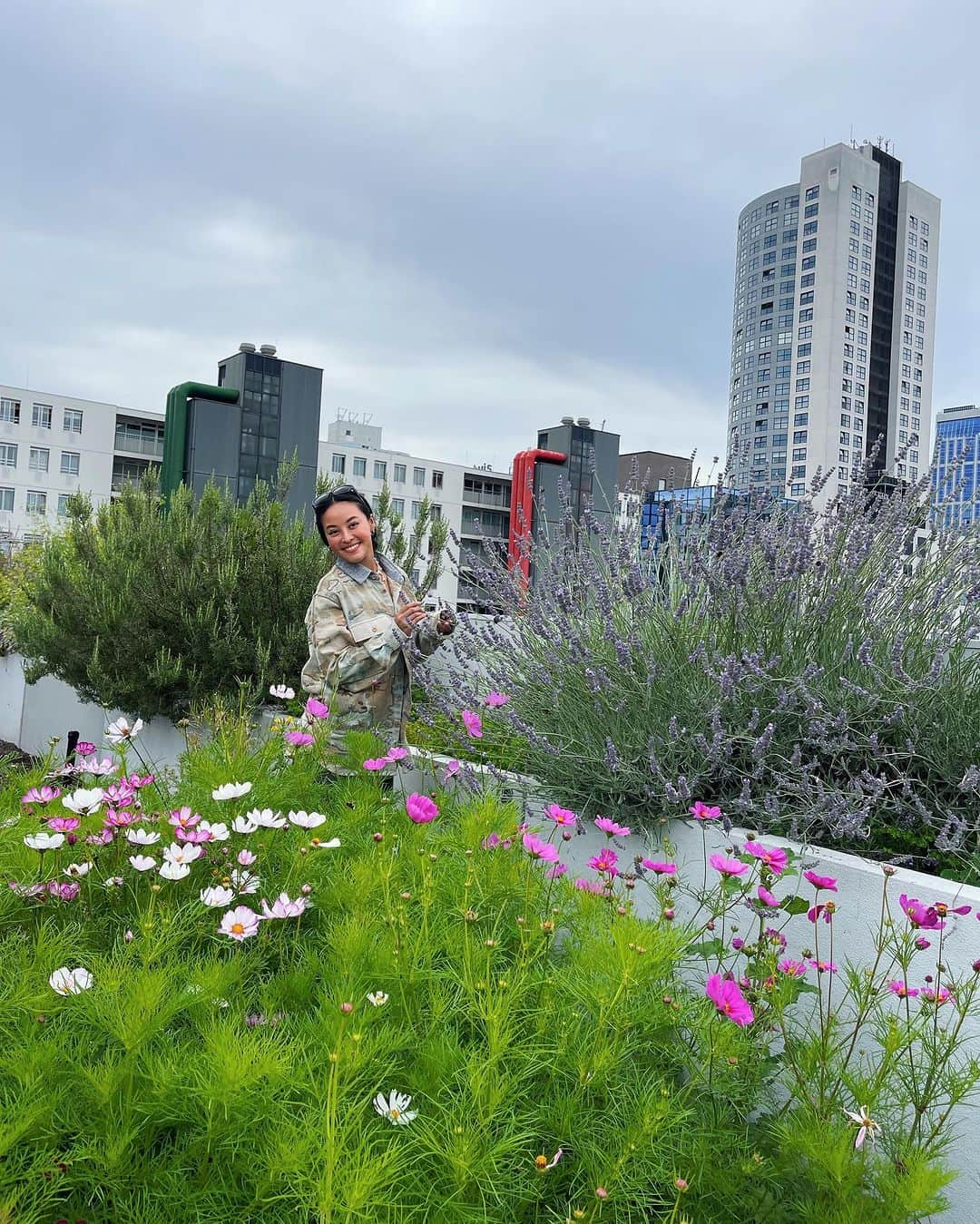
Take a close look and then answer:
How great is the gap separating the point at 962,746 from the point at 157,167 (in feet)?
31.4

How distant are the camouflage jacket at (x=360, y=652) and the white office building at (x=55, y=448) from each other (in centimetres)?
5281

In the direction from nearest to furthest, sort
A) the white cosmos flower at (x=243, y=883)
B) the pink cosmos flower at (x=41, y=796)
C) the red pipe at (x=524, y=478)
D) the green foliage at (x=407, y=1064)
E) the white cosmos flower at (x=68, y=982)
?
the green foliage at (x=407, y=1064) → the white cosmos flower at (x=68, y=982) → the white cosmos flower at (x=243, y=883) → the pink cosmos flower at (x=41, y=796) → the red pipe at (x=524, y=478)

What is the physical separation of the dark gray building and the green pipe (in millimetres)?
10

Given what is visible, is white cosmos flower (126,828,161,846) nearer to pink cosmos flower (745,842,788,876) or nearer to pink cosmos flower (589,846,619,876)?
pink cosmos flower (589,846,619,876)

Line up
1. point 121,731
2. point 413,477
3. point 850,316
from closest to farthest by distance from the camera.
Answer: point 121,731, point 413,477, point 850,316

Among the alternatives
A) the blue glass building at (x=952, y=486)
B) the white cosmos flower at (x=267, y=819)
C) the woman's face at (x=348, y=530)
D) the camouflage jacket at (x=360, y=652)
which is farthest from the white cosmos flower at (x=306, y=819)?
the blue glass building at (x=952, y=486)

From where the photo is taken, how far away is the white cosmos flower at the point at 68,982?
1258mm

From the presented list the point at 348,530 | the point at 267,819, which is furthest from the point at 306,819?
the point at 348,530

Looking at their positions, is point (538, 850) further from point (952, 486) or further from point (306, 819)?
point (952, 486)

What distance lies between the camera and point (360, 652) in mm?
3330

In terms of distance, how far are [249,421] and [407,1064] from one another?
1413cm

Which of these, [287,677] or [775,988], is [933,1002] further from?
[287,677]

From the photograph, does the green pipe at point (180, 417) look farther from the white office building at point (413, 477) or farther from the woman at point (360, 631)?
the white office building at point (413, 477)

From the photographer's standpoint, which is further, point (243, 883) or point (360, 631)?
point (360, 631)
